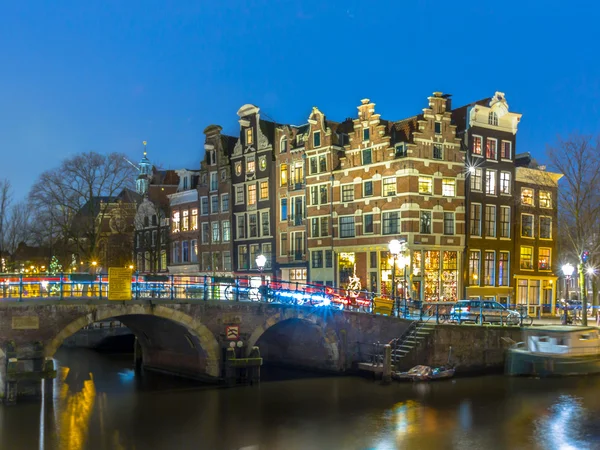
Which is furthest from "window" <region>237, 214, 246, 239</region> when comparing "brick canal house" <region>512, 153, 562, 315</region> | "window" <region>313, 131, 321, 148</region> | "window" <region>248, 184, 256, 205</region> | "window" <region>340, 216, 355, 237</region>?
"brick canal house" <region>512, 153, 562, 315</region>

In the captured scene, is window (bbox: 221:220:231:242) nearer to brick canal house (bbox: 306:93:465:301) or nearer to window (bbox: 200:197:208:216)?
window (bbox: 200:197:208:216)

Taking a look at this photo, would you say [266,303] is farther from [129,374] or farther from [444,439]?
[444,439]

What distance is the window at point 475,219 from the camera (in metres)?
48.0

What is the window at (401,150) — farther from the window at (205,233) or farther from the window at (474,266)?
the window at (205,233)

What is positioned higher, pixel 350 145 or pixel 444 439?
pixel 350 145

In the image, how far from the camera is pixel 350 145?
49.5 meters

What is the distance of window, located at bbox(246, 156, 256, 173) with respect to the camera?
57.5m

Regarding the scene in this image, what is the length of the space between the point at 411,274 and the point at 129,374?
64.6 feet

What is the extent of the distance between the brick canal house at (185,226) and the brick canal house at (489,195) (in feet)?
88.3

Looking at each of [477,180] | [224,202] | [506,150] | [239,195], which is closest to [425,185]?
[477,180]

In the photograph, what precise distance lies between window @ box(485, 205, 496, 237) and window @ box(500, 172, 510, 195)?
1596mm

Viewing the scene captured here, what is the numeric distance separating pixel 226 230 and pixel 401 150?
66.5 ft

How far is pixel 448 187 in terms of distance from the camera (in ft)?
155

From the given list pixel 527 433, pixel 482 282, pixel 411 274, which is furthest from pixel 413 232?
pixel 527 433
